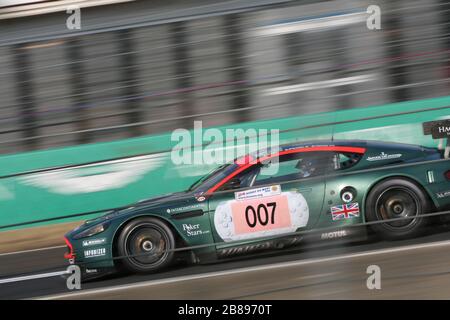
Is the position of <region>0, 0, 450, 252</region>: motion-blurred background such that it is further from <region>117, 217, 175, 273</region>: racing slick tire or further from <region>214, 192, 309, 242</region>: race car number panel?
<region>214, 192, 309, 242</region>: race car number panel

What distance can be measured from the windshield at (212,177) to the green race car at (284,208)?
3 centimetres

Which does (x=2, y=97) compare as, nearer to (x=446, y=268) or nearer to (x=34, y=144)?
(x=34, y=144)

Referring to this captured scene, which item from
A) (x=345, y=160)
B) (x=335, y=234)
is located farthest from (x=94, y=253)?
(x=345, y=160)

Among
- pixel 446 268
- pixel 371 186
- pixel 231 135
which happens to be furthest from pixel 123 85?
pixel 446 268

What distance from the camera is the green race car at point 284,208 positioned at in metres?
6.38

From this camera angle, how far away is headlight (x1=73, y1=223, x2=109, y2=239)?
21.1 feet

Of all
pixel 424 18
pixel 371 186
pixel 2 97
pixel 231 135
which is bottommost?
pixel 371 186

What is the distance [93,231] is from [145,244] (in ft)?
1.56

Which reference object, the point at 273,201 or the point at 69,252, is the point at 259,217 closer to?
the point at 273,201

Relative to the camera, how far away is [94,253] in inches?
252

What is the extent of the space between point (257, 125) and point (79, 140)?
66.2 inches

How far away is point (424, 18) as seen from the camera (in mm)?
6863

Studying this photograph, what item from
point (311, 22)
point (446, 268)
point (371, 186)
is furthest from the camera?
point (311, 22)

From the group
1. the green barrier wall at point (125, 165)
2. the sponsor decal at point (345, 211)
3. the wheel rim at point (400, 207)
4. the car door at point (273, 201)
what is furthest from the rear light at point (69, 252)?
the wheel rim at point (400, 207)
